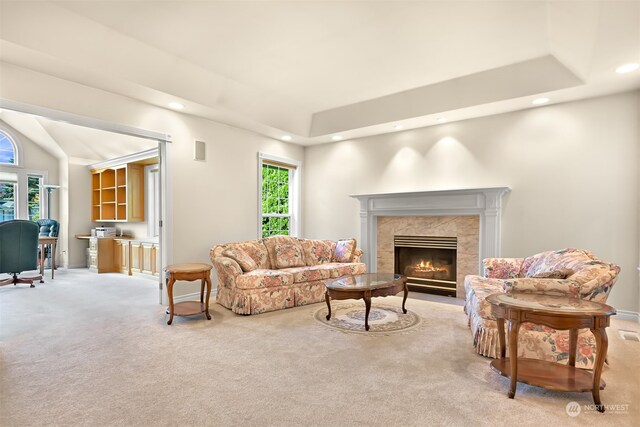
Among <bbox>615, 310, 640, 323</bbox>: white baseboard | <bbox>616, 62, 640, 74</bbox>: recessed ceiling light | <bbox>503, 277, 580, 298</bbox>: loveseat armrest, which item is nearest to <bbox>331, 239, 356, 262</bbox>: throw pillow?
<bbox>503, 277, 580, 298</bbox>: loveseat armrest

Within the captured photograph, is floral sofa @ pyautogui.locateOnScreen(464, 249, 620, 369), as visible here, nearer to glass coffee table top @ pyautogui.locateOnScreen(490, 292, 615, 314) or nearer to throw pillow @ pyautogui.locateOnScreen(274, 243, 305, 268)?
glass coffee table top @ pyautogui.locateOnScreen(490, 292, 615, 314)

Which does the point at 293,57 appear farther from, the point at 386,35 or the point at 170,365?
the point at 170,365

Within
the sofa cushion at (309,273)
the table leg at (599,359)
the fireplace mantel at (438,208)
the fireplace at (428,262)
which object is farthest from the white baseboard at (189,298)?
the table leg at (599,359)

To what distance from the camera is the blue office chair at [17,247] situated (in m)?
5.66

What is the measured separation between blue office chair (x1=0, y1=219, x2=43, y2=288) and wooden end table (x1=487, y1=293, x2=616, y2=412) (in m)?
7.07

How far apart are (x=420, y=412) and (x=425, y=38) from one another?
10.6 ft

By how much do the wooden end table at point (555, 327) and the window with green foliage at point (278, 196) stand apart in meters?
4.31

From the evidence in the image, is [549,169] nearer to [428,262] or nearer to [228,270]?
[428,262]

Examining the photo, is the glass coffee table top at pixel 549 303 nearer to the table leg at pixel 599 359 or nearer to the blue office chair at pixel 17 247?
the table leg at pixel 599 359

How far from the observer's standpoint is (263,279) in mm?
4219

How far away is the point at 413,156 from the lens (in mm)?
5676

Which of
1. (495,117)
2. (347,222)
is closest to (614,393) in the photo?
(495,117)

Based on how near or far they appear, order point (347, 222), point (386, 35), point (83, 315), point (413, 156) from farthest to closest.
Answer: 1. point (347, 222)
2. point (413, 156)
3. point (83, 315)
4. point (386, 35)

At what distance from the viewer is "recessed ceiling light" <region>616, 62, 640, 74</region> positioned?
3.45m
